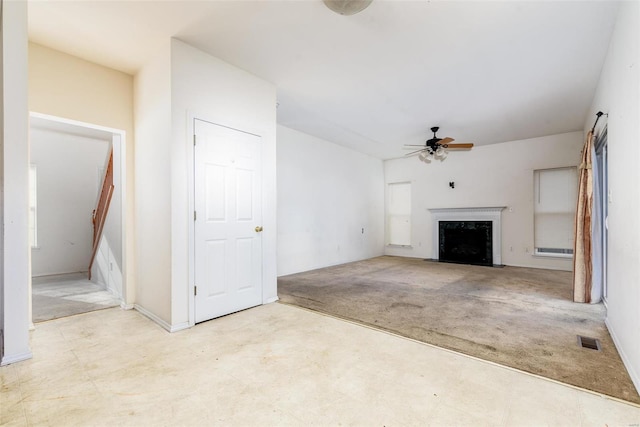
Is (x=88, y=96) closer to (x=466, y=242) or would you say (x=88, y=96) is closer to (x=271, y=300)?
(x=271, y=300)

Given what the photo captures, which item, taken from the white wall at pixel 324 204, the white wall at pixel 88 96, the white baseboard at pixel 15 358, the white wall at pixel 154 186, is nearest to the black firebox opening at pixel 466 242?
the white wall at pixel 324 204

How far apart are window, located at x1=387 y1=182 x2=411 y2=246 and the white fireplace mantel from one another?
31.3 inches

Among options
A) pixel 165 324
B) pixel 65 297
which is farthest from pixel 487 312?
pixel 65 297

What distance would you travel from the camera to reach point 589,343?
101 inches

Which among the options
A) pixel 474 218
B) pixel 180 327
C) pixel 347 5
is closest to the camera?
pixel 347 5

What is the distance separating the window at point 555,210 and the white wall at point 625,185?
390 cm

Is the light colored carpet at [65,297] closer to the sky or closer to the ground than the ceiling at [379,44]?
closer to the ground

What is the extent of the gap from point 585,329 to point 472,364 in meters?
1.62

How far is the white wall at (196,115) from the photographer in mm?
2939

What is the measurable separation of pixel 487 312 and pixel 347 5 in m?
3.44

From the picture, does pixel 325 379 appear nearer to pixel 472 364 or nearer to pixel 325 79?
pixel 472 364

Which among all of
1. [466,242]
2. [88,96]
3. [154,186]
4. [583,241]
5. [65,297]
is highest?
[88,96]

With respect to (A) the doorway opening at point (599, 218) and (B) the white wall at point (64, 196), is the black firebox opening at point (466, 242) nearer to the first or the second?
(A) the doorway opening at point (599, 218)

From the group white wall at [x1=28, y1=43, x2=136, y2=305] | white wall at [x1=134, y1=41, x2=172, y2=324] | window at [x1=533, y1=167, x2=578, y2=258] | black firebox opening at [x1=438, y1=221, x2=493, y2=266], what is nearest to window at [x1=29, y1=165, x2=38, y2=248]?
white wall at [x1=28, y1=43, x2=136, y2=305]
